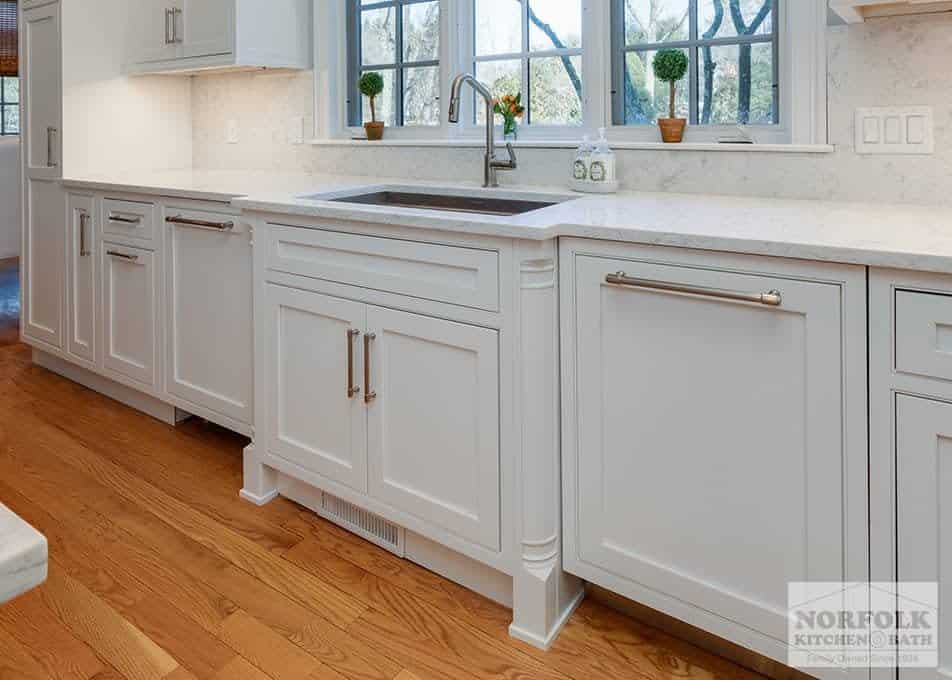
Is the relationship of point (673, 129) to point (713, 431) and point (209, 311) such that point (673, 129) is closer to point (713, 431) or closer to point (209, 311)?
point (713, 431)

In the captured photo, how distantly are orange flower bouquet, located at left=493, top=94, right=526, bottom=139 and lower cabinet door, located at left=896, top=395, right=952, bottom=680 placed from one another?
1.57 m

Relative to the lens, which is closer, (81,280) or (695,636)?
(695,636)

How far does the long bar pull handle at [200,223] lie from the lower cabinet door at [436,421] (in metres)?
0.81

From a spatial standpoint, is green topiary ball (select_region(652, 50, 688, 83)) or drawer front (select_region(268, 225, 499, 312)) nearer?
drawer front (select_region(268, 225, 499, 312))

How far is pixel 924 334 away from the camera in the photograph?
3.73ft

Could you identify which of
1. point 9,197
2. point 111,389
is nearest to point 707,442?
point 111,389

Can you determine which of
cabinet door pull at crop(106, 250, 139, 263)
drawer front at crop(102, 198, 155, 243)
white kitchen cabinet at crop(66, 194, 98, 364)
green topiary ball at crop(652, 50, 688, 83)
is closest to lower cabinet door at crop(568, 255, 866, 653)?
green topiary ball at crop(652, 50, 688, 83)

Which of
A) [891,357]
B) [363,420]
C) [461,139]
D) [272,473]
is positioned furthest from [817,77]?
[272,473]

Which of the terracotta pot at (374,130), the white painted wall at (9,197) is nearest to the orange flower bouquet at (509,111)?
the terracotta pot at (374,130)

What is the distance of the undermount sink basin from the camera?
2.11 meters

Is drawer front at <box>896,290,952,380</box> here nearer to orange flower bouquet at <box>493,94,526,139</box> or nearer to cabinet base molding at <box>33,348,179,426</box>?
orange flower bouquet at <box>493,94,526,139</box>

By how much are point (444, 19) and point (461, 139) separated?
429 mm

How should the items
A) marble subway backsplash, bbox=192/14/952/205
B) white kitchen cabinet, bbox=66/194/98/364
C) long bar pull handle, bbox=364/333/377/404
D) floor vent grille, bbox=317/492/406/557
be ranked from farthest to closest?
white kitchen cabinet, bbox=66/194/98/364, floor vent grille, bbox=317/492/406/557, long bar pull handle, bbox=364/333/377/404, marble subway backsplash, bbox=192/14/952/205

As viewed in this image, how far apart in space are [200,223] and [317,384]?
0.83 meters
